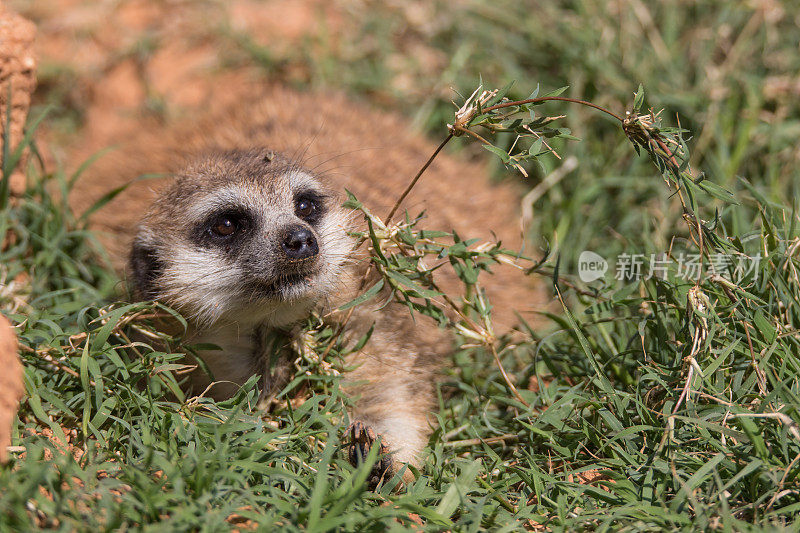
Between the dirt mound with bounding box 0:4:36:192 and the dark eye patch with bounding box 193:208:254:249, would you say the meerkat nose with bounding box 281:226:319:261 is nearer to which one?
the dark eye patch with bounding box 193:208:254:249

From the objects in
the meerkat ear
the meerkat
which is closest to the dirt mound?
the meerkat

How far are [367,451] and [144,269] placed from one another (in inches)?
42.6

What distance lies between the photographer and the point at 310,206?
2820mm

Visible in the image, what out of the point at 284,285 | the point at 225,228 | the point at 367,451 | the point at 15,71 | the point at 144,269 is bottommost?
the point at 367,451

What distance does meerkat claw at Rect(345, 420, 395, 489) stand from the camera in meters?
2.40

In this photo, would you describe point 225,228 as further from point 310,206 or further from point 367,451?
point 367,451

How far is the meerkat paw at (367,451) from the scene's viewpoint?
2.40 metres

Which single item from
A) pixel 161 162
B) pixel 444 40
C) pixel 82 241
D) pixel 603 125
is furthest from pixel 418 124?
pixel 82 241

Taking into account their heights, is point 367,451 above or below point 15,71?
below

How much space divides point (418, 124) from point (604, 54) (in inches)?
44.8

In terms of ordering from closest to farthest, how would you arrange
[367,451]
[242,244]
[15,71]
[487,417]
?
[367,451], [242,244], [487,417], [15,71]

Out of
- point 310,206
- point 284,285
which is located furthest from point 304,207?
point 284,285

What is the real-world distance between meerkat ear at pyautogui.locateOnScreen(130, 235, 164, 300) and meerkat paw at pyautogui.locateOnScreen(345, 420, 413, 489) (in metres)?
0.89

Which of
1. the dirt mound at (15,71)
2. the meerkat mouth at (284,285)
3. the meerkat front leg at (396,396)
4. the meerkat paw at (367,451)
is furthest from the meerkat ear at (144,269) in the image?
the dirt mound at (15,71)
